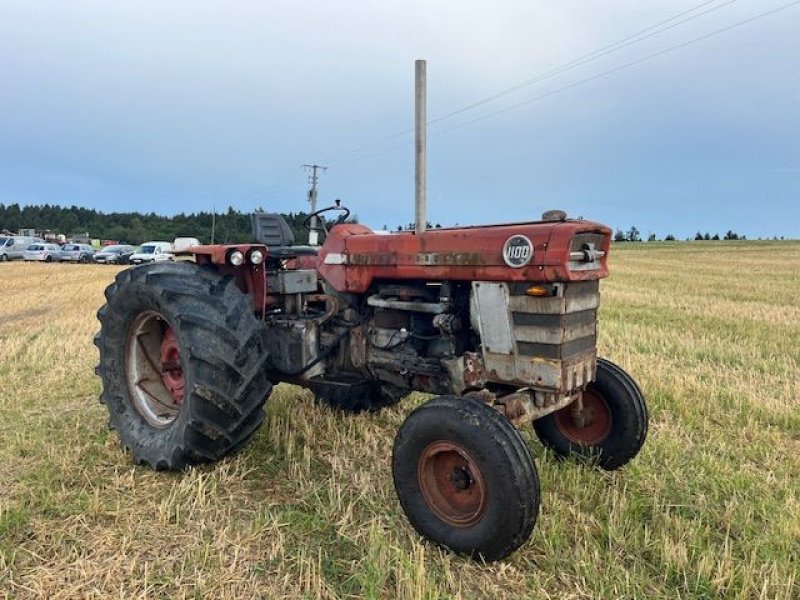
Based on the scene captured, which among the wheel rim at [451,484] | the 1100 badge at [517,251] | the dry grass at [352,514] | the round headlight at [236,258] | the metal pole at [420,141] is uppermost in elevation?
the metal pole at [420,141]

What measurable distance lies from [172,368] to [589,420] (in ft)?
9.44

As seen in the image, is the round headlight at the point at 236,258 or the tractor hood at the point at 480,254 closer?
the tractor hood at the point at 480,254

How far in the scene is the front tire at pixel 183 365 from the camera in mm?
3570

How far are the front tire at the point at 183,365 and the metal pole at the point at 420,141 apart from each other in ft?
4.01

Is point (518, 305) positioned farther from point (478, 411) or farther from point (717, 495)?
point (717, 495)

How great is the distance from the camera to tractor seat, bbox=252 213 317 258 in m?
4.61

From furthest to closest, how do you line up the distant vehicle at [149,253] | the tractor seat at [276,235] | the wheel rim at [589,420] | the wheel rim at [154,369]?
the distant vehicle at [149,253]
the tractor seat at [276,235]
the wheel rim at [154,369]
the wheel rim at [589,420]

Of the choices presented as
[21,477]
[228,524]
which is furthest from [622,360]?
[21,477]

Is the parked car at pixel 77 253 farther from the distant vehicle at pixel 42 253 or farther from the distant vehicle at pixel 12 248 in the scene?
the distant vehicle at pixel 12 248

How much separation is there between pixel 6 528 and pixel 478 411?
2.43 meters

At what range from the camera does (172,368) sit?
4.34 m

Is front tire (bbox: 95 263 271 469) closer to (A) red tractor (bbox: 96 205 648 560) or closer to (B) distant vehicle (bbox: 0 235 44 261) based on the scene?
(A) red tractor (bbox: 96 205 648 560)

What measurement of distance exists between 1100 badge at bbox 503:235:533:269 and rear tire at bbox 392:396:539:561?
2.43ft

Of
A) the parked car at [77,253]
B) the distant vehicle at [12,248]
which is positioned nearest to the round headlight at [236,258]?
the parked car at [77,253]
